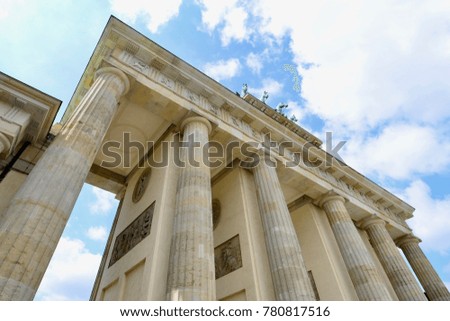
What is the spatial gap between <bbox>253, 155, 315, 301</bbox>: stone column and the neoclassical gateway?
5 cm

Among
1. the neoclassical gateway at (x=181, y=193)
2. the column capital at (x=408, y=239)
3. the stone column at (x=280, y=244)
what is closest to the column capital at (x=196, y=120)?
the neoclassical gateway at (x=181, y=193)

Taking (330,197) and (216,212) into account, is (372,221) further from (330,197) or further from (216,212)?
(216,212)

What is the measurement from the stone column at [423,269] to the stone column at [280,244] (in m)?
13.6

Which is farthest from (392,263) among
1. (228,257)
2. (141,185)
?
(141,185)

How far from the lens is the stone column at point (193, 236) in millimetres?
6609

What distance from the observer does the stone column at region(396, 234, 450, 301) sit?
17.2 metres

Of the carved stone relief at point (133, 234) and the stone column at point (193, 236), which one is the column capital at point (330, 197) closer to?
the stone column at point (193, 236)

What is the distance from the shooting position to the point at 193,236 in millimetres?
7543

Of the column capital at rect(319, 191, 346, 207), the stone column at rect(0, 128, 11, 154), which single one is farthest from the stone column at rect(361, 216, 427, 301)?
the stone column at rect(0, 128, 11, 154)

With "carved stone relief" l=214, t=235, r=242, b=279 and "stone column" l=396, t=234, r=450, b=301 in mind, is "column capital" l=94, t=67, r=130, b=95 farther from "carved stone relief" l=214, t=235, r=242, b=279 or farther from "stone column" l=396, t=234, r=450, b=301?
"stone column" l=396, t=234, r=450, b=301

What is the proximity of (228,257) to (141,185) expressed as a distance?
5.04m

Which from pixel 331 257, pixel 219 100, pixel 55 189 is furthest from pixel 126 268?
pixel 331 257
